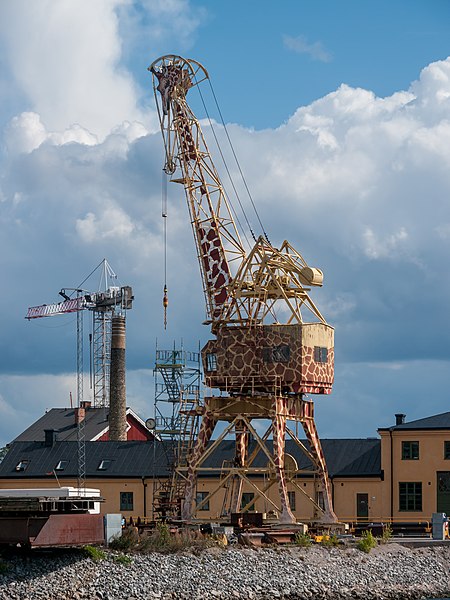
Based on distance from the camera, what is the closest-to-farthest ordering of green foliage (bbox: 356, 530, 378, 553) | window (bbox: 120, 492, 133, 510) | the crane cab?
green foliage (bbox: 356, 530, 378, 553)
the crane cab
window (bbox: 120, 492, 133, 510)

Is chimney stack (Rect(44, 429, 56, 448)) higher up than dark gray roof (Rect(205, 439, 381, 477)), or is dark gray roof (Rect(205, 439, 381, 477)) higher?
chimney stack (Rect(44, 429, 56, 448))

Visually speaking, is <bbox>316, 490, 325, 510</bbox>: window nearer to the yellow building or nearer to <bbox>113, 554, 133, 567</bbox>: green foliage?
the yellow building

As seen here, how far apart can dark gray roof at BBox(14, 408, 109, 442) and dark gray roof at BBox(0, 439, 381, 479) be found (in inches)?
263

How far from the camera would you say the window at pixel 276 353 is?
62.8 m

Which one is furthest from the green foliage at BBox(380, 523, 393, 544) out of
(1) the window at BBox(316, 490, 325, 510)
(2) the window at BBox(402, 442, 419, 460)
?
(2) the window at BBox(402, 442, 419, 460)

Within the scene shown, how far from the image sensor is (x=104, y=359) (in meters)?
141

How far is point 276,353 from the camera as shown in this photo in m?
62.9

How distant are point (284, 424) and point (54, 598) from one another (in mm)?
19961

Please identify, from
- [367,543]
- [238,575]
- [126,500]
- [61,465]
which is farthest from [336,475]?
[238,575]

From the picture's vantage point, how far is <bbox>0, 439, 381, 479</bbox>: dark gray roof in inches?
2884

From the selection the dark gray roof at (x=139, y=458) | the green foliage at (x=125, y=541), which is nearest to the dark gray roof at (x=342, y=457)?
the dark gray roof at (x=139, y=458)

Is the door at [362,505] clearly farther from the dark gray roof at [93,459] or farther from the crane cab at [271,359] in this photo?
the dark gray roof at [93,459]

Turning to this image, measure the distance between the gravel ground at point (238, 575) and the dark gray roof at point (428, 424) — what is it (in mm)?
12982

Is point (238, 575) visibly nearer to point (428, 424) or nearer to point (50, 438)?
point (428, 424)
